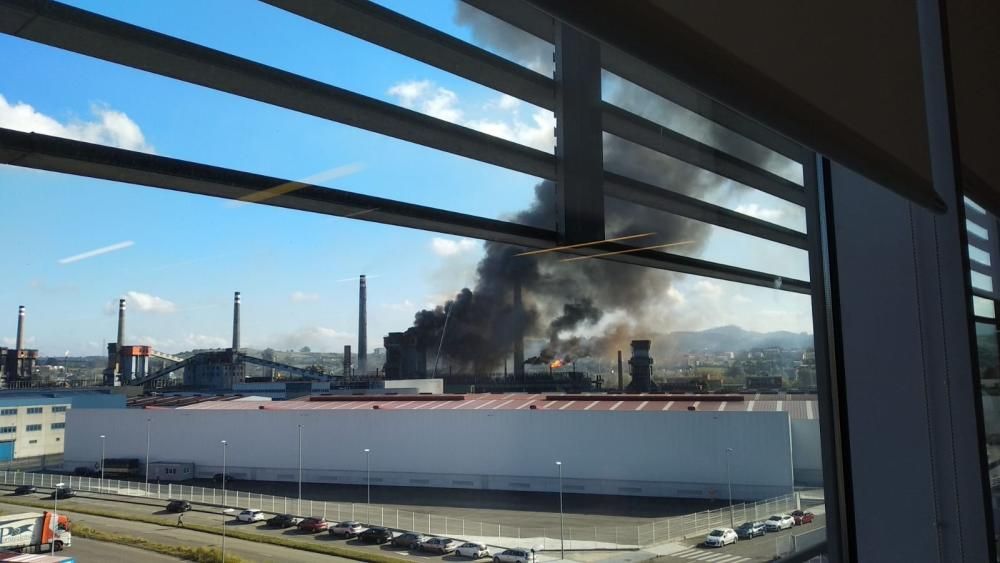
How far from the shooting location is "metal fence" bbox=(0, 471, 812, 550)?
98 cm

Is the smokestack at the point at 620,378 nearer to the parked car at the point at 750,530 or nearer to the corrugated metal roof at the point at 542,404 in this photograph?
the corrugated metal roof at the point at 542,404

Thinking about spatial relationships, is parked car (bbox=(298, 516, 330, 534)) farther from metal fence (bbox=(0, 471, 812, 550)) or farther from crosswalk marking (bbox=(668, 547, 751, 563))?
crosswalk marking (bbox=(668, 547, 751, 563))

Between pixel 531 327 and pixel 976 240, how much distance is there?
6.63 feet

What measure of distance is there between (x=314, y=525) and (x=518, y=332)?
862mm

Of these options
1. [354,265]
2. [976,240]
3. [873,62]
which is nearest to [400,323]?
[354,265]

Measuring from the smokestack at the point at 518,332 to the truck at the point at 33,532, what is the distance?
1151 millimetres

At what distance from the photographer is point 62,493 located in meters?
0.88

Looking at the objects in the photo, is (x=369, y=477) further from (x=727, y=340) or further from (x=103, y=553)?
(x=727, y=340)

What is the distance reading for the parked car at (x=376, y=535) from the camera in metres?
1.23

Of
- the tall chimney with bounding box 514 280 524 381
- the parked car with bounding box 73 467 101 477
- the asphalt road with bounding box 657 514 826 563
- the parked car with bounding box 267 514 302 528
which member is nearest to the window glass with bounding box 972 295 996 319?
the asphalt road with bounding box 657 514 826 563

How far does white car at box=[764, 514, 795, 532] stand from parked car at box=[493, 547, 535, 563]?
1.03 meters

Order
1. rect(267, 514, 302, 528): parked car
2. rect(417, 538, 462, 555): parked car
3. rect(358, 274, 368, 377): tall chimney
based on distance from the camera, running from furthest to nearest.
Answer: rect(417, 538, 462, 555): parked car < rect(358, 274, 368, 377): tall chimney < rect(267, 514, 302, 528): parked car

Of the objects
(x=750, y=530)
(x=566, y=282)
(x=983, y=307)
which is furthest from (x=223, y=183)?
(x=983, y=307)

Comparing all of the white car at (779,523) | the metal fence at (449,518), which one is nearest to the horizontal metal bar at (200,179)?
the metal fence at (449,518)
